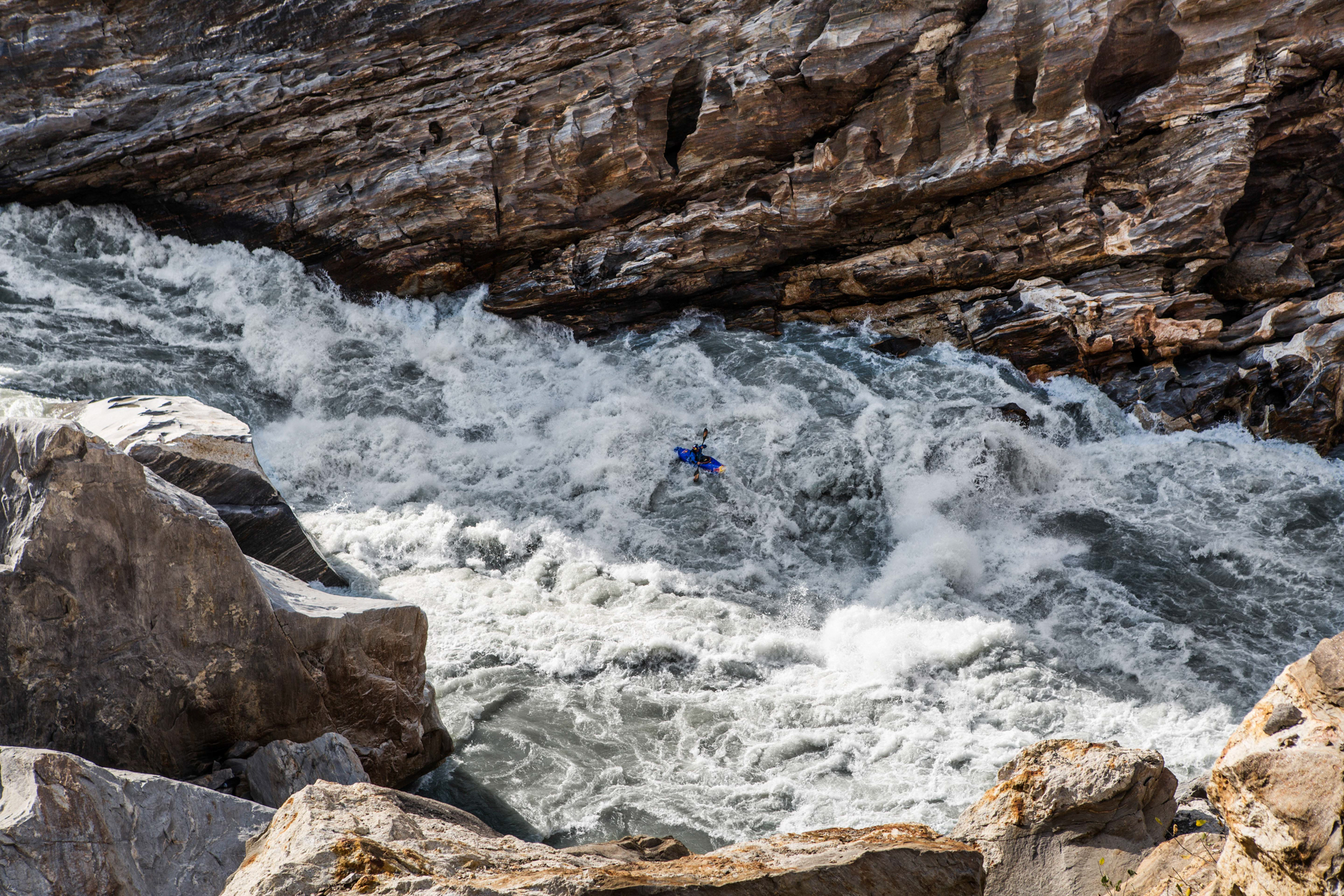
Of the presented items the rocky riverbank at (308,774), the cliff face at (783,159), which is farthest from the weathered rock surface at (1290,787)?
the cliff face at (783,159)

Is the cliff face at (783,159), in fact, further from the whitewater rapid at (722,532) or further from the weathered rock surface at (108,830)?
the weathered rock surface at (108,830)

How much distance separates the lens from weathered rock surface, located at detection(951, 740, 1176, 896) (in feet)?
14.5

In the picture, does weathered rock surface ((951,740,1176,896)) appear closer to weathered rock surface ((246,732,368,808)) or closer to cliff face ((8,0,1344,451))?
weathered rock surface ((246,732,368,808))

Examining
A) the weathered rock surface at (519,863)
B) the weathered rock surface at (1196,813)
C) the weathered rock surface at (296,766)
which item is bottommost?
the weathered rock surface at (1196,813)

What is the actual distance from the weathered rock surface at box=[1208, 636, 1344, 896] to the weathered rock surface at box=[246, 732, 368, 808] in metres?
4.80

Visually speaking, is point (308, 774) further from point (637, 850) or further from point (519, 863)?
point (519, 863)

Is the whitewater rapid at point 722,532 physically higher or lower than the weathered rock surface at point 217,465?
lower

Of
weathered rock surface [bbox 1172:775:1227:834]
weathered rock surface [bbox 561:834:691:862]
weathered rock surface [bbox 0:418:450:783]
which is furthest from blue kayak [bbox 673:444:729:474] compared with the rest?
weathered rock surface [bbox 1172:775:1227:834]

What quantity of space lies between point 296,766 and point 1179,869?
5.20 metres

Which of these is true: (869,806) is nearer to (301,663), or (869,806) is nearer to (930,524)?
(301,663)

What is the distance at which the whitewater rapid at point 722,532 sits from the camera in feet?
26.5

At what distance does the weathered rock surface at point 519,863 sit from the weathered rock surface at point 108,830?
0.74 meters

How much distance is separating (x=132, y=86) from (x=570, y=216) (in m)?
8.63

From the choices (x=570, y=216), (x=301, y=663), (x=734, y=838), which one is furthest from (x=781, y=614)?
(x=570, y=216)
